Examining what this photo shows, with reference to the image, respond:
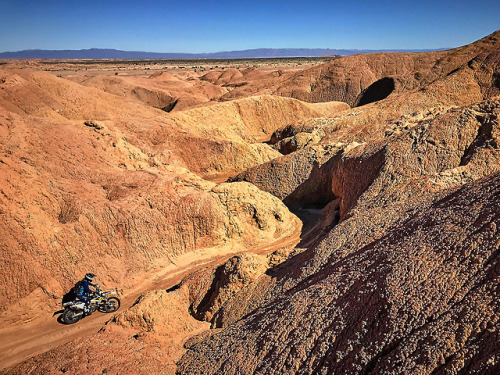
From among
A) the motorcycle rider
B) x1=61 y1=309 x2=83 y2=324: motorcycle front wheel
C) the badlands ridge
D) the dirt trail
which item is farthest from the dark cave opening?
x1=61 y1=309 x2=83 y2=324: motorcycle front wheel

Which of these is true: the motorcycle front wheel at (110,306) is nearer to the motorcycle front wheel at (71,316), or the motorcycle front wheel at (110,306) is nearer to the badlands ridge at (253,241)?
the badlands ridge at (253,241)

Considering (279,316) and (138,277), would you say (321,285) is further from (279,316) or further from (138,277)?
(138,277)

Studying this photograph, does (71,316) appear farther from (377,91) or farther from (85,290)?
(377,91)

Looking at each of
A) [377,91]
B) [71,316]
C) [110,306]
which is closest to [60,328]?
[71,316]

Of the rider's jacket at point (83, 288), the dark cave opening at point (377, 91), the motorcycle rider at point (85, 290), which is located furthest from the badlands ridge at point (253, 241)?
the dark cave opening at point (377, 91)

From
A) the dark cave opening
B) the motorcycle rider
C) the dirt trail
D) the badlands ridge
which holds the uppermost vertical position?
the dark cave opening

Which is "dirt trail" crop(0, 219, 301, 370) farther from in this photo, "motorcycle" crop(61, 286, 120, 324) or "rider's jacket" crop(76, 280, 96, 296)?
"rider's jacket" crop(76, 280, 96, 296)
